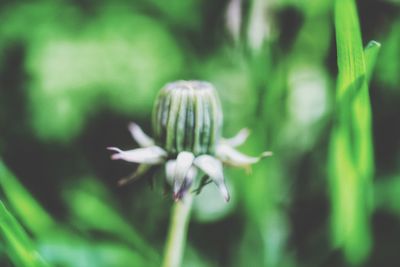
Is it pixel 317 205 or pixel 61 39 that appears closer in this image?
pixel 317 205

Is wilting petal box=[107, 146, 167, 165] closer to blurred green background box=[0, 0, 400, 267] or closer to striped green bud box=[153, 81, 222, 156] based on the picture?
striped green bud box=[153, 81, 222, 156]

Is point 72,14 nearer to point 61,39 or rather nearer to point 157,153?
point 61,39

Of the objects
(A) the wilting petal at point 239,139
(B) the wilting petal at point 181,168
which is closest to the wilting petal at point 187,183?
(B) the wilting petal at point 181,168

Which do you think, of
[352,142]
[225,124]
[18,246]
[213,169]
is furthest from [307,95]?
[18,246]

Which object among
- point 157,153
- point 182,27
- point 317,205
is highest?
point 182,27

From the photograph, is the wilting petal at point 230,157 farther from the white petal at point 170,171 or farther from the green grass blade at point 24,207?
the green grass blade at point 24,207

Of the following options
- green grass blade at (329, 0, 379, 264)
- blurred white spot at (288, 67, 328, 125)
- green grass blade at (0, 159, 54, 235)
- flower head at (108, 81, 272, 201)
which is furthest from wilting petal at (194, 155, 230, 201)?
blurred white spot at (288, 67, 328, 125)

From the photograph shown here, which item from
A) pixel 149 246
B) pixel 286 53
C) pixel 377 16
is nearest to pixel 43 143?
pixel 149 246
